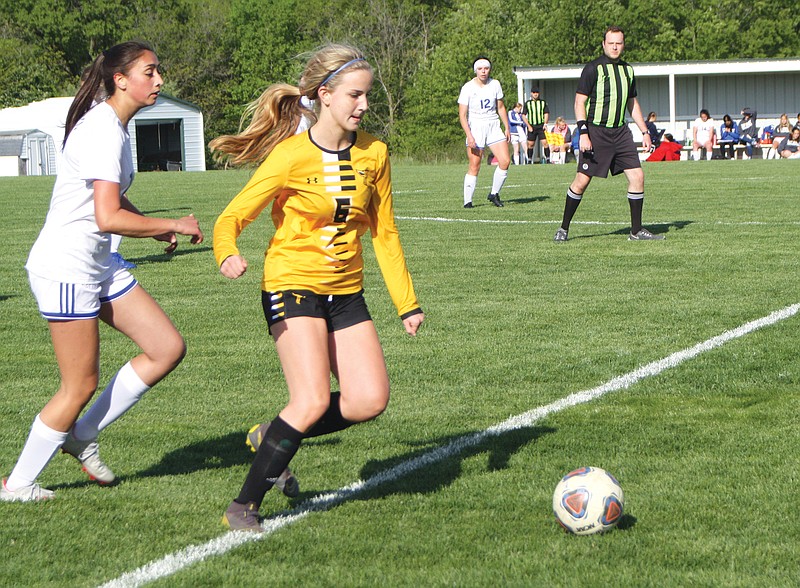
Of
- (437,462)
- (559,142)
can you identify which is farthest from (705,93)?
(437,462)

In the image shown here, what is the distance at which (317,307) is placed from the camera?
4543mm

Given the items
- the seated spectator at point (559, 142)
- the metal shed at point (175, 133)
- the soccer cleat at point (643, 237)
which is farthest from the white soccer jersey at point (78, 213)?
the metal shed at point (175, 133)

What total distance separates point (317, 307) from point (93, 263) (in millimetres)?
911

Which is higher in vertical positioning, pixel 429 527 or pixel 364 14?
pixel 364 14

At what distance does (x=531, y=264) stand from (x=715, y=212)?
18.9ft

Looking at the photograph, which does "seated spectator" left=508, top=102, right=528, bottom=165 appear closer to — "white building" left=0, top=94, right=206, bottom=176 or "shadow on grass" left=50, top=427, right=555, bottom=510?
"white building" left=0, top=94, right=206, bottom=176

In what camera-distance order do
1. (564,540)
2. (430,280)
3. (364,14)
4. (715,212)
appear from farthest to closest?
(364,14)
(715,212)
(430,280)
(564,540)

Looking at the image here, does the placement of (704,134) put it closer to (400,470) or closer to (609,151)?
(609,151)

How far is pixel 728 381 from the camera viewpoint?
6.61 metres

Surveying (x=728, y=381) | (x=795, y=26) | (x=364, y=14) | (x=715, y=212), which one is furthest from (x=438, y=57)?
(x=728, y=381)

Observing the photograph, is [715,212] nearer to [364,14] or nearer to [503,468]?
[503,468]

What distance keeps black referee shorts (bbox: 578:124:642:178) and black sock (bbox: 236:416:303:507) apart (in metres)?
9.19

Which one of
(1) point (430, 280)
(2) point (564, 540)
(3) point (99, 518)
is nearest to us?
(2) point (564, 540)

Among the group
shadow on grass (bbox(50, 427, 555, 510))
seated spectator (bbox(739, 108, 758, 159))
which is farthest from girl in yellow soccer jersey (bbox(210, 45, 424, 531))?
seated spectator (bbox(739, 108, 758, 159))
